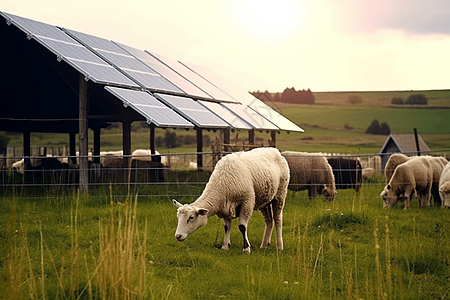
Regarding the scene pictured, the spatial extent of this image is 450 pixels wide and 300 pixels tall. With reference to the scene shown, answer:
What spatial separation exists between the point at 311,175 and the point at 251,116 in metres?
8.36

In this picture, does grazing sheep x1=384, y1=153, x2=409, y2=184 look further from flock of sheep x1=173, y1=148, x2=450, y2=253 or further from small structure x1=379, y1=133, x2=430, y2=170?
small structure x1=379, y1=133, x2=430, y2=170

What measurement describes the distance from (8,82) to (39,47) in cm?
224

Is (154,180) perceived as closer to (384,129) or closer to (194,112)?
(194,112)

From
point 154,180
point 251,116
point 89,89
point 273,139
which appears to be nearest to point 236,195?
point 154,180

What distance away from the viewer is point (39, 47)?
18.4 metres

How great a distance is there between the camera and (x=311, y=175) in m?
16.8

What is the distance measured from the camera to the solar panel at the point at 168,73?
72.0ft

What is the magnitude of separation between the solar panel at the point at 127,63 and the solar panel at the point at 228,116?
1.29 m

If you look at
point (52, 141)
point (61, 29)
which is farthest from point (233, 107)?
point (52, 141)

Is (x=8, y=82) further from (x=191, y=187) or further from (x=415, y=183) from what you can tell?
(x=415, y=183)

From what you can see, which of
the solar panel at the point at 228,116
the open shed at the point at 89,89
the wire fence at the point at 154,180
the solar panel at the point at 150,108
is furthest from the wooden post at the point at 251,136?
the solar panel at the point at 150,108

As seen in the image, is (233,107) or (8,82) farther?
(233,107)

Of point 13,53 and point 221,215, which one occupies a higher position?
point 13,53

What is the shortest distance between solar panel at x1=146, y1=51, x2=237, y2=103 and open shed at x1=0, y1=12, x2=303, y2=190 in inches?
4.4
